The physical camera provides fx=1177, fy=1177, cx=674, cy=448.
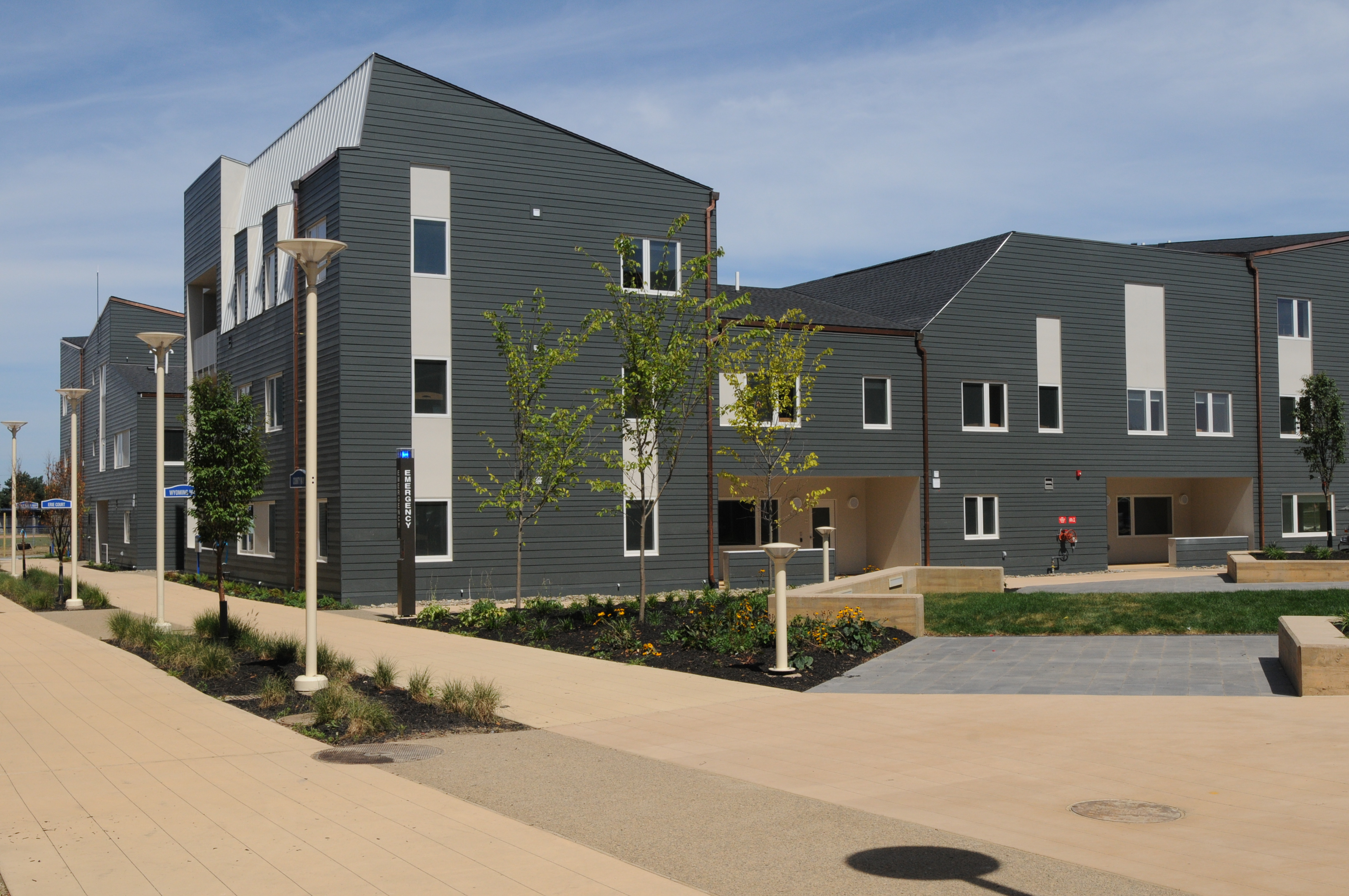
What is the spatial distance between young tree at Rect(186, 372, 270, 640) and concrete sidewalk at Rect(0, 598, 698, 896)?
694cm

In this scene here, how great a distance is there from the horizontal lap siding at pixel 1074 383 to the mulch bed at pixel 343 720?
20582mm

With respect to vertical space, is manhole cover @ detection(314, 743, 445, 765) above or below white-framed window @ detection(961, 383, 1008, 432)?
below

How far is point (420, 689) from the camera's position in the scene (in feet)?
39.9

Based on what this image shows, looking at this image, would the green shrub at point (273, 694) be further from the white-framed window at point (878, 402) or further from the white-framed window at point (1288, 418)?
the white-framed window at point (1288, 418)

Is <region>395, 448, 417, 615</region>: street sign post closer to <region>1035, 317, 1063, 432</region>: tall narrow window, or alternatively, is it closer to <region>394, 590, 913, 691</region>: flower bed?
<region>394, 590, 913, 691</region>: flower bed

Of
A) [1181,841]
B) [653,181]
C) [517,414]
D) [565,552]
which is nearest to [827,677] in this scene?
[1181,841]

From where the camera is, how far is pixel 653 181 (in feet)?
93.2

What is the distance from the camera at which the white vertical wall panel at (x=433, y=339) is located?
84.3ft

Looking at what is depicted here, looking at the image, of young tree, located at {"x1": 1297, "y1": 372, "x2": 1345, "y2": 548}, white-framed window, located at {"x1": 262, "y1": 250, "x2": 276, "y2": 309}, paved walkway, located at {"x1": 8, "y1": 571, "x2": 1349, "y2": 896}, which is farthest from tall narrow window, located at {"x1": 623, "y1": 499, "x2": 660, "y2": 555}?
young tree, located at {"x1": 1297, "y1": 372, "x2": 1345, "y2": 548}

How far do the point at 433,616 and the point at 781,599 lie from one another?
9.70 metres

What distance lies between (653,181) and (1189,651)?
1771 centimetres

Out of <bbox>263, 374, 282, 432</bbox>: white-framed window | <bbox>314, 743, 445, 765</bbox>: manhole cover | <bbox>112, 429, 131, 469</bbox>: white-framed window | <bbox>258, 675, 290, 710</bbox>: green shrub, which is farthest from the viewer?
<bbox>112, 429, 131, 469</bbox>: white-framed window

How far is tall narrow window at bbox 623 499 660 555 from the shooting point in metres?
27.7

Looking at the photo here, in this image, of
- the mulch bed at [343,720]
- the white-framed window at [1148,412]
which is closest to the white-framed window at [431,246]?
the mulch bed at [343,720]
